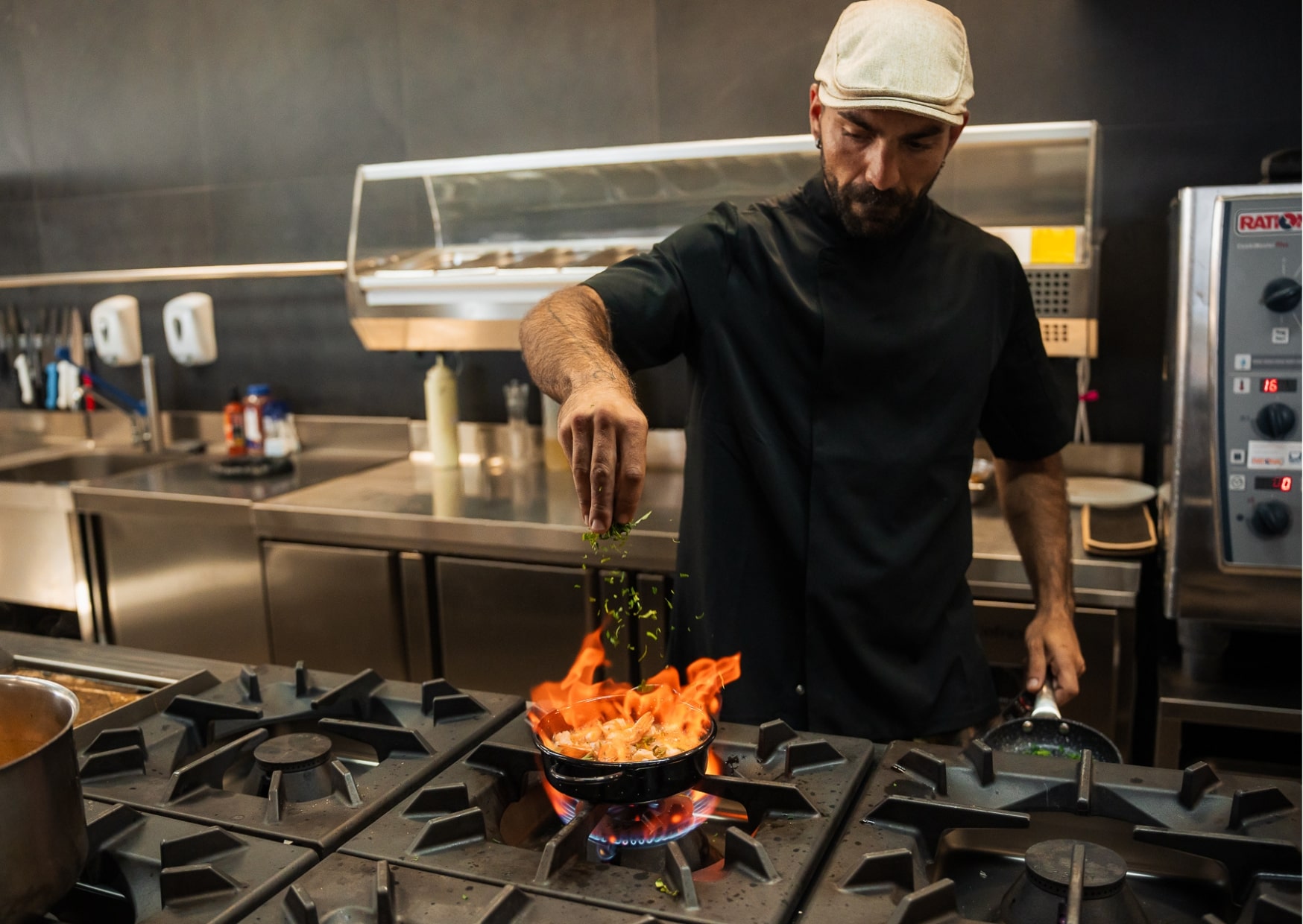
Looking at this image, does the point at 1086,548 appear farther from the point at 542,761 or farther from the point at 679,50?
the point at 679,50

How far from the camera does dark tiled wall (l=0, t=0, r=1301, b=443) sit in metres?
2.68

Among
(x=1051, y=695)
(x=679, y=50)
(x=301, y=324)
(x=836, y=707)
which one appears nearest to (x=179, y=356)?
(x=301, y=324)

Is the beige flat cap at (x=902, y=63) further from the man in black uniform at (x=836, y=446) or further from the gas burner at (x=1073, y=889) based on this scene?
the gas burner at (x=1073, y=889)

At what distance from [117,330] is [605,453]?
3.27 metres

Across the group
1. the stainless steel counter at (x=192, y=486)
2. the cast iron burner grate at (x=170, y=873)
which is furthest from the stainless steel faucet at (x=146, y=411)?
the cast iron burner grate at (x=170, y=873)

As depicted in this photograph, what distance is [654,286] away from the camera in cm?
158

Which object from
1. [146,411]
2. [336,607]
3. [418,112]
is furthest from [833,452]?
[146,411]

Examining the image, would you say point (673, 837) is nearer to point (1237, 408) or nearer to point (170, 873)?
point (170, 873)

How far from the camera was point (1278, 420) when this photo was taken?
205cm

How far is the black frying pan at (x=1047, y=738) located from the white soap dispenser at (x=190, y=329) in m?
3.10

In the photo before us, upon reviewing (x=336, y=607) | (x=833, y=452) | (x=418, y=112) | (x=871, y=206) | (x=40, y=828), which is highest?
(x=418, y=112)

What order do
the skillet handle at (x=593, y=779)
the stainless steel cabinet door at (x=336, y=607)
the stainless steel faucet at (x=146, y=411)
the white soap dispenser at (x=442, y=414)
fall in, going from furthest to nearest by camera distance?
the stainless steel faucet at (x=146, y=411), the white soap dispenser at (x=442, y=414), the stainless steel cabinet door at (x=336, y=607), the skillet handle at (x=593, y=779)

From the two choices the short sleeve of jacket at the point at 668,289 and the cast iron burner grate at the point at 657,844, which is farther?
the short sleeve of jacket at the point at 668,289

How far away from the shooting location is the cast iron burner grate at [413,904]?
0.88 meters
